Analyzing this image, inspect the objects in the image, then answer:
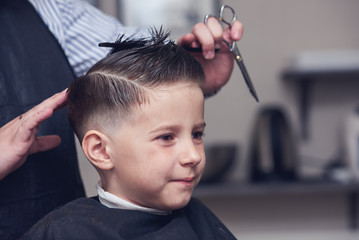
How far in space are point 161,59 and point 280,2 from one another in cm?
215

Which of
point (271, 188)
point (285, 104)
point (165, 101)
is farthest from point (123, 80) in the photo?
point (285, 104)

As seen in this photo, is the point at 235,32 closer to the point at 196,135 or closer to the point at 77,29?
the point at 196,135

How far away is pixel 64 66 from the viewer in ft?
3.51

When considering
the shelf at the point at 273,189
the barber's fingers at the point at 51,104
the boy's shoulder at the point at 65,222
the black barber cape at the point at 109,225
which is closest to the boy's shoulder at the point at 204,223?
the black barber cape at the point at 109,225

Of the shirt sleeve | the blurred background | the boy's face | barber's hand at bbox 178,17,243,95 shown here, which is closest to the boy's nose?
the boy's face

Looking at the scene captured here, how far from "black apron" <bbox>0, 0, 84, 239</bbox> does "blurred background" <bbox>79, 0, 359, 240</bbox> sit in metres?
1.75

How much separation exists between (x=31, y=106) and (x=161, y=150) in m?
0.33

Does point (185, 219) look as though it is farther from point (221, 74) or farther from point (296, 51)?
point (296, 51)

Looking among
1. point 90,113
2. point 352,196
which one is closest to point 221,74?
point 90,113

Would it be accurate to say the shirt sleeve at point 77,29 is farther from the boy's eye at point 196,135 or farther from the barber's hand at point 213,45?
Answer: the boy's eye at point 196,135

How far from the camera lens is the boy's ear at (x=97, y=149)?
90 centimetres

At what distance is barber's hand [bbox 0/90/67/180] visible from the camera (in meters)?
0.87

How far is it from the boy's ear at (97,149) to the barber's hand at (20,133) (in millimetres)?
94

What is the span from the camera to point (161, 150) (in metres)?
0.85
